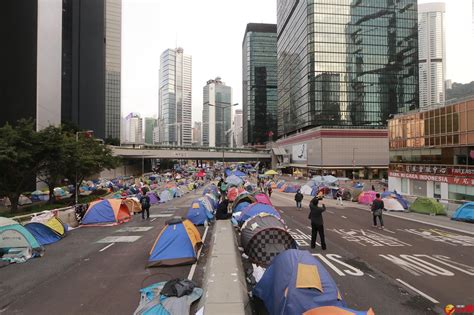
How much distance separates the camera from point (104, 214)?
16250mm

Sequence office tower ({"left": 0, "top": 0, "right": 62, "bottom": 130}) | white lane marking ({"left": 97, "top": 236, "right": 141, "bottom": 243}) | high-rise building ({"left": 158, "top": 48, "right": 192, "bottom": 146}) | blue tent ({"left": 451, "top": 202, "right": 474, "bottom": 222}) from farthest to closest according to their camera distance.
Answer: high-rise building ({"left": 158, "top": 48, "right": 192, "bottom": 146})
office tower ({"left": 0, "top": 0, "right": 62, "bottom": 130})
blue tent ({"left": 451, "top": 202, "right": 474, "bottom": 222})
white lane marking ({"left": 97, "top": 236, "right": 141, "bottom": 243})

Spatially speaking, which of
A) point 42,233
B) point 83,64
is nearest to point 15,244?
point 42,233

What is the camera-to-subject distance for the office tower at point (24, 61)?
36062mm

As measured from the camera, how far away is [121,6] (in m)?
155

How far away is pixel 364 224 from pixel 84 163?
92.1 feet

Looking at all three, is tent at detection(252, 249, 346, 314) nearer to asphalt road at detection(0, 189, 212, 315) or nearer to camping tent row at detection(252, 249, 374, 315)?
camping tent row at detection(252, 249, 374, 315)

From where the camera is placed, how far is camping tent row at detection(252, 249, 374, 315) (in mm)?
4457

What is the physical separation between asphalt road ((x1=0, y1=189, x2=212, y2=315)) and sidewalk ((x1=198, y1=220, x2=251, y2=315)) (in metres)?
0.89

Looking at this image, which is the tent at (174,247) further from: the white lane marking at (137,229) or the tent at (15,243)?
the white lane marking at (137,229)

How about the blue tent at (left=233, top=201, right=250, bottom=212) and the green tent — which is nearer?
the blue tent at (left=233, top=201, right=250, bottom=212)

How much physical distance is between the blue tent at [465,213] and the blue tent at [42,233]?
20629 mm

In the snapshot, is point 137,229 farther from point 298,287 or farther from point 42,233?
point 298,287

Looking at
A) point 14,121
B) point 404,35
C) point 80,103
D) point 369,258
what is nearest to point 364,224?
point 369,258

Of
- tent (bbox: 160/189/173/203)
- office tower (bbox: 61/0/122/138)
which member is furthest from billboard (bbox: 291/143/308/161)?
office tower (bbox: 61/0/122/138)
